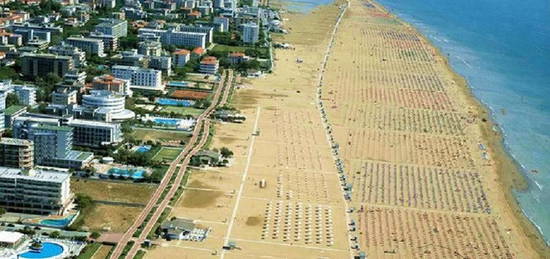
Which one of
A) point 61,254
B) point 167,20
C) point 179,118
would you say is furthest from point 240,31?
point 61,254

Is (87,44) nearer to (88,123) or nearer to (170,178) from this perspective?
(88,123)

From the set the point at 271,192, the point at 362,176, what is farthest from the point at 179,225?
the point at 362,176

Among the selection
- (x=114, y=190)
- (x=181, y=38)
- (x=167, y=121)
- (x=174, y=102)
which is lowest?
(x=114, y=190)

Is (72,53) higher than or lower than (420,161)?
higher

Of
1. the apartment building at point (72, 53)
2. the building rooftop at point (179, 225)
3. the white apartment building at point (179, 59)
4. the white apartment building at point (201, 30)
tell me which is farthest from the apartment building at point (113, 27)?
the building rooftop at point (179, 225)

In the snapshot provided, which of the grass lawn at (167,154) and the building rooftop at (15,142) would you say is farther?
the grass lawn at (167,154)

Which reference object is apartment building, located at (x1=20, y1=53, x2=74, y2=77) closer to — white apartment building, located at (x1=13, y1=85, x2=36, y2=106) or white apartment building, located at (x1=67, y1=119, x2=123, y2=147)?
white apartment building, located at (x1=13, y1=85, x2=36, y2=106)

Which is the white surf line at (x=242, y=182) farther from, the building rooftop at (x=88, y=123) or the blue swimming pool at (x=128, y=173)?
the building rooftop at (x=88, y=123)
